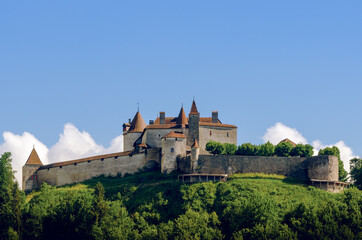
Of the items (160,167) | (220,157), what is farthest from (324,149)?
(160,167)

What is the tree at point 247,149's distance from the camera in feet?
323

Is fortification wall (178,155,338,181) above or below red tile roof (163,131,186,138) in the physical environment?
below

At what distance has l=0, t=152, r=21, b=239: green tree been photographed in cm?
8406

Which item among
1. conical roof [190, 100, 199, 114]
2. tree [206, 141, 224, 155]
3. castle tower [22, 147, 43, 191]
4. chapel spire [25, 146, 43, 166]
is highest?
Answer: conical roof [190, 100, 199, 114]

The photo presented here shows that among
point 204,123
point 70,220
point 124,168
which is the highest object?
point 204,123

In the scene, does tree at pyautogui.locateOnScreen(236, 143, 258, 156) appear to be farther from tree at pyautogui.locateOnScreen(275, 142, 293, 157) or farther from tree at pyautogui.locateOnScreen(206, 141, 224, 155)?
tree at pyautogui.locateOnScreen(275, 142, 293, 157)

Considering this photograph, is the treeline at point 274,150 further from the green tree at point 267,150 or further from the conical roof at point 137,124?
the conical roof at point 137,124

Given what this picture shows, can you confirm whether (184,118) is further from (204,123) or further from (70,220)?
(70,220)

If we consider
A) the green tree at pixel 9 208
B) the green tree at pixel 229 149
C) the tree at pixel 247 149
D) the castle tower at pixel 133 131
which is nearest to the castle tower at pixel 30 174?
the green tree at pixel 9 208

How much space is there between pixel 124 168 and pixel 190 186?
13461 millimetres

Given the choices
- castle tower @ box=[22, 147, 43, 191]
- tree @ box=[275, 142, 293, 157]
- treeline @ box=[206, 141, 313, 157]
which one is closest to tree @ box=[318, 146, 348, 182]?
treeline @ box=[206, 141, 313, 157]

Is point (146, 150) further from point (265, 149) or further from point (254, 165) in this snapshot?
point (265, 149)

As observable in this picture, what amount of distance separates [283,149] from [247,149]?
15.2ft

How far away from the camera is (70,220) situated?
8350 cm
